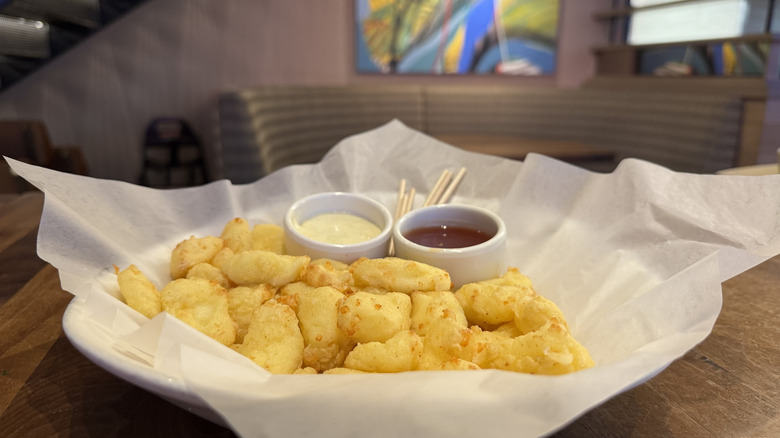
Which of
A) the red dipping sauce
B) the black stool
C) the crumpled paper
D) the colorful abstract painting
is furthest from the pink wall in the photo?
the red dipping sauce

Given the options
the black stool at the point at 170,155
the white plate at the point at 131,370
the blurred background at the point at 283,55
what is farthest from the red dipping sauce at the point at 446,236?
the black stool at the point at 170,155

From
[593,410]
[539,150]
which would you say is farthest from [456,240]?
[539,150]

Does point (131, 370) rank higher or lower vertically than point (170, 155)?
higher

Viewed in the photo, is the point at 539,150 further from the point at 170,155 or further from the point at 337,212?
the point at 170,155

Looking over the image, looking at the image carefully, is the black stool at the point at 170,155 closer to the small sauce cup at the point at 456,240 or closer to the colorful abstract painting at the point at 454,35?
the colorful abstract painting at the point at 454,35

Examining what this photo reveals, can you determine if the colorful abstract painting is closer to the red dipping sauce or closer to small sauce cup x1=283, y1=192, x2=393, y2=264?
small sauce cup x1=283, y1=192, x2=393, y2=264
